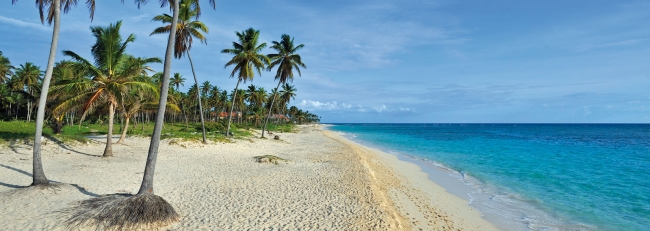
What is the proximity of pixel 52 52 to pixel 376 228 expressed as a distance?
369 inches

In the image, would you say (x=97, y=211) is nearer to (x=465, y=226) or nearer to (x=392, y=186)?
(x=465, y=226)

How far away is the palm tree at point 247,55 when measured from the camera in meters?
27.0

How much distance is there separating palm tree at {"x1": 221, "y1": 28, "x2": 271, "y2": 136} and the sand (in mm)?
12348

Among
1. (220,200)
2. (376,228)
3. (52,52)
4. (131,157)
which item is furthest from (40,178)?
(376,228)

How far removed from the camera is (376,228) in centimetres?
700

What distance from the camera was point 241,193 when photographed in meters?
9.54

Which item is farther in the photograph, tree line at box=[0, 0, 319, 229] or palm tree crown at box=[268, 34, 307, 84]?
palm tree crown at box=[268, 34, 307, 84]

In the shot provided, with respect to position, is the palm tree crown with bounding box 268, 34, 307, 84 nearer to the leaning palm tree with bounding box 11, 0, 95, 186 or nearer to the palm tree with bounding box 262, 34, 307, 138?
the palm tree with bounding box 262, 34, 307, 138

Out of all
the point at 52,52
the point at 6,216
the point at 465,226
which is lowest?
the point at 465,226

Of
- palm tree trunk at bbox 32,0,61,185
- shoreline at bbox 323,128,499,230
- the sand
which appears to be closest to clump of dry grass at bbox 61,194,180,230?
the sand

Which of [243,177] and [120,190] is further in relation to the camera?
[243,177]

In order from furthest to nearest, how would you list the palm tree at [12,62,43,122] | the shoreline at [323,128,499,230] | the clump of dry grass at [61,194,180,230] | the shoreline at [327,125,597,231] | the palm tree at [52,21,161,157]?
1. the palm tree at [12,62,43,122]
2. the palm tree at [52,21,161,157]
3. the shoreline at [327,125,597,231]
4. the shoreline at [323,128,499,230]
5. the clump of dry grass at [61,194,180,230]

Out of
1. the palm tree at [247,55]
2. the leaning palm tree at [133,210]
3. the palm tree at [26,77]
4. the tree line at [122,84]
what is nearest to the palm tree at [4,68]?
the tree line at [122,84]

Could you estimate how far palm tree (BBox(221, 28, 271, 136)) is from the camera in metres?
27.0
